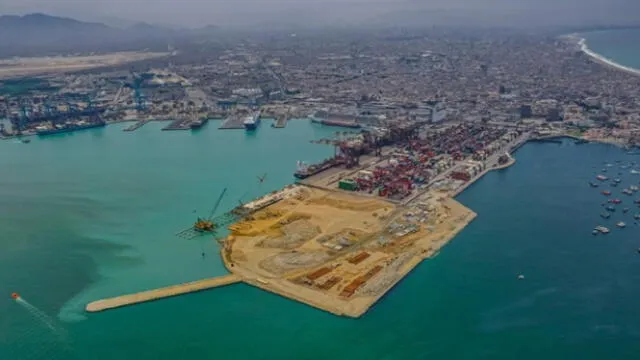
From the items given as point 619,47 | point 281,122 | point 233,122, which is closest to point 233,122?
point 233,122

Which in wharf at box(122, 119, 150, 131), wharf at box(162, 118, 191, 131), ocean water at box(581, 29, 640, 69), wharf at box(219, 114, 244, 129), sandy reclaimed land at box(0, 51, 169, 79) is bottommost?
ocean water at box(581, 29, 640, 69)

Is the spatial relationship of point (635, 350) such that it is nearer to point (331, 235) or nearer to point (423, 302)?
Answer: point (423, 302)

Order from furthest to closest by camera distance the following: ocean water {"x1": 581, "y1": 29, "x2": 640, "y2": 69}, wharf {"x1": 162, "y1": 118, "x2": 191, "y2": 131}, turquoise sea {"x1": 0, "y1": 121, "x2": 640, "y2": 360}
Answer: ocean water {"x1": 581, "y1": 29, "x2": 640, "y2": 69}
wharf {"x1": 162, "y1": 118, "x2": 191, "y2": 131}
turquoise sea {"x1": 0, "y1": 121, "x2": 640, "y2": 360}

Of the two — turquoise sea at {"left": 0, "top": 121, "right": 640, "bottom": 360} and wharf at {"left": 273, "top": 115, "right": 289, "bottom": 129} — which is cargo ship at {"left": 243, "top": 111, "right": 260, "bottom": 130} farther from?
turquoise sea at {"left": 0, "top": 121, "right": 640, "bottom": 360}

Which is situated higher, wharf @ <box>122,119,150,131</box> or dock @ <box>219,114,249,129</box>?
wharf @ <box>122,119,150,131</box>

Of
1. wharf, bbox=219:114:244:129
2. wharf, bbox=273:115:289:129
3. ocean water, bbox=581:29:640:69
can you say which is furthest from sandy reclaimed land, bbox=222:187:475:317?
ocean water, bbox=581:29:640:69

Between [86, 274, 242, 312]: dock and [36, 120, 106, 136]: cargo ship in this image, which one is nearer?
[86, 274, 242, 312]: dock

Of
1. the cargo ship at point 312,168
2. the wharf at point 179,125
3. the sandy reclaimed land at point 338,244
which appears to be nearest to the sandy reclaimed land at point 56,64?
the wharf at point 179,125
